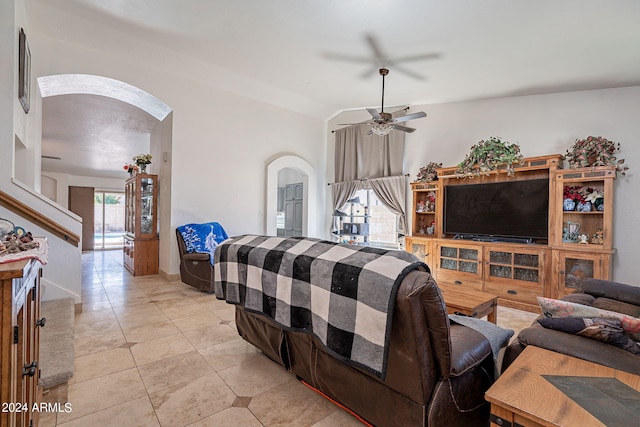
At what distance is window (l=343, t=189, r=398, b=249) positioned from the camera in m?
6.07

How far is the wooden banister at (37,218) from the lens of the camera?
109 inches

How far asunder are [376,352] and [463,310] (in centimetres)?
148

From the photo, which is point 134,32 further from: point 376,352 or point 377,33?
point 376,352

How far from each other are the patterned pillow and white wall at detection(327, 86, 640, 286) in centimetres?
278

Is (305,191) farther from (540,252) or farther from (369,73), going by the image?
(540,252)

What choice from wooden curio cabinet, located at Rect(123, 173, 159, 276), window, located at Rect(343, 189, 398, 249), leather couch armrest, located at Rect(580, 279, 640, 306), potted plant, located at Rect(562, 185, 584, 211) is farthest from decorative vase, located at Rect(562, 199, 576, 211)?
wooden curio cabinet, located at Rect(123, 173, 159, 276)

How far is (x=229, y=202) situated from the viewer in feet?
17.9

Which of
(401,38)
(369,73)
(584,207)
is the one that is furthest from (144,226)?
(584,207)

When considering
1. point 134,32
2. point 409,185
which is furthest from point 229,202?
point 409,185

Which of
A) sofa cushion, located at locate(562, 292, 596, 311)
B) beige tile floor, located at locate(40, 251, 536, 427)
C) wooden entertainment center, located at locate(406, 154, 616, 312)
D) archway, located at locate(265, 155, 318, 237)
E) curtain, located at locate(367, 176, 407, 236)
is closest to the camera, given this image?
beige tile floor, located at locate(40, 251, 536, 427)

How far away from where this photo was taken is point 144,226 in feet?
17.6

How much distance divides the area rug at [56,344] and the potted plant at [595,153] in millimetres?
5494

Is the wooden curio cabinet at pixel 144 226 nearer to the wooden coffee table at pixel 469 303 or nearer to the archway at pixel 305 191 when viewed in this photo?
the archway at pixel 305 191

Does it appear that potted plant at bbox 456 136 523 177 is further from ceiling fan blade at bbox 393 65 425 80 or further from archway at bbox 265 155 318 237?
archway at bbox 265 155 318 237
